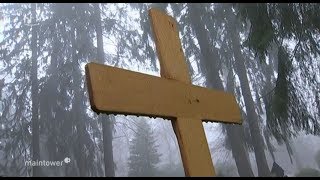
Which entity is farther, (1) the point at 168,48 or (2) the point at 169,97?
(1) the point at 168,48

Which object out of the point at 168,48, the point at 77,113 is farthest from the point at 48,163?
the point at 168,48

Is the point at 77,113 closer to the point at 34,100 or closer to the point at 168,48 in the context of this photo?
the point at 34,100

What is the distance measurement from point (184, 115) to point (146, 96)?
26 cm

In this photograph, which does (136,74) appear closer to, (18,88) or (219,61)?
(219,61)

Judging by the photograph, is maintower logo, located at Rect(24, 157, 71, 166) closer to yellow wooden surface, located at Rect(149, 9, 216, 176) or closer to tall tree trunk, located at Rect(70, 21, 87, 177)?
tall tree trunk, located at Rect(70, 21, 87, 177)

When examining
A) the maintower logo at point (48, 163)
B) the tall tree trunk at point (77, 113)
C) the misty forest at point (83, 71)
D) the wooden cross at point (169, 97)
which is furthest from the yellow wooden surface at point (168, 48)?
the maintower logo at point (48, 163)

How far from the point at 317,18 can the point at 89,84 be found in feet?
15.5

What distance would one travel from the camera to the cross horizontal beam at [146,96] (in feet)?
4.64

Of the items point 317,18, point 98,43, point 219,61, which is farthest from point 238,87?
point 317,18

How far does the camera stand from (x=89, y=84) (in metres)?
1.40

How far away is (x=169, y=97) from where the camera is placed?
1733mm

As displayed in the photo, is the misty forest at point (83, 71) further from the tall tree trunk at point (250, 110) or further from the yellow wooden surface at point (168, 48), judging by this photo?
the yellow wooden surface at point (168, 48)

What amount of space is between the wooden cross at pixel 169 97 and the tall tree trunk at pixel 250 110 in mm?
10881

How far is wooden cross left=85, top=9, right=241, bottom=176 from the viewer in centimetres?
144
